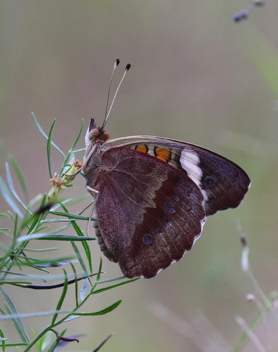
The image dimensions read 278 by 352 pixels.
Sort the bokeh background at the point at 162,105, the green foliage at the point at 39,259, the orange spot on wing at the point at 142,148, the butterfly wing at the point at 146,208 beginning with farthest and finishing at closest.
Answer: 1. the bokeh background at the point at 162,105
2. the orange spot on wing at the point at 142,148
3. the butterfly wing at the point at 146,208
4. the green foliage at the point at 39,259

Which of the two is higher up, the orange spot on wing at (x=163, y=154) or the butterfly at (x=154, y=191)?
the orange spot on wing at (x=163, y=154)

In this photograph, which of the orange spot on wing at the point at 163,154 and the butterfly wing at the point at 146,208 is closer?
the butterfly wing at the point at 146,208

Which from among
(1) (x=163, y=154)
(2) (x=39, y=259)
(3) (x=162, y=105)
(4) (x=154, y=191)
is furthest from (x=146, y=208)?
(3) (x=162, y=105)

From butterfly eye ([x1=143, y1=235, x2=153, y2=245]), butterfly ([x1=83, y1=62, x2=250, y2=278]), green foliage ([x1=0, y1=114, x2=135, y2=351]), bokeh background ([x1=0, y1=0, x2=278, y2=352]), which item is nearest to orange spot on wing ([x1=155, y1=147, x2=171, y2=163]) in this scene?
butterfly ([x1=83, y1=62, x2=250, y2=278])

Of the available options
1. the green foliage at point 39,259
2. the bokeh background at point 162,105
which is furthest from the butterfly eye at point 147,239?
the bokeh background at point 162,105

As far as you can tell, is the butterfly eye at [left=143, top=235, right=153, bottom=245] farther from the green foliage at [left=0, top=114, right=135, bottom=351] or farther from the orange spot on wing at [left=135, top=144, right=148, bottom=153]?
the green foliage at [left=0, top=114, right=135, bottom=351]

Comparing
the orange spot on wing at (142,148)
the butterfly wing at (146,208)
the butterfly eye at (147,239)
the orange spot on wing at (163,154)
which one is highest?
the orange spot on wing at (142,148)

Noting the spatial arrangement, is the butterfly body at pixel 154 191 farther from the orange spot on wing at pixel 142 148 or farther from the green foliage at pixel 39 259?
the green foliage at pixel 39 259

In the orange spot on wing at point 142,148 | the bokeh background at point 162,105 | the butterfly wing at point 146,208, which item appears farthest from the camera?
the bokeh background at point 162,105
